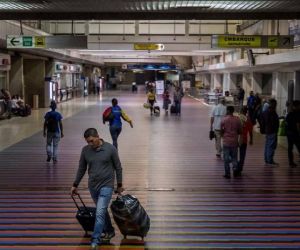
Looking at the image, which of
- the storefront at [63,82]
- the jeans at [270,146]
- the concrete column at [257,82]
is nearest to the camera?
the jeans at [270,146]

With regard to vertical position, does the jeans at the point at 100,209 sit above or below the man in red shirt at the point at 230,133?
below

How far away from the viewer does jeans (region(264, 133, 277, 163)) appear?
1277 cm

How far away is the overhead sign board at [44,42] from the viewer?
18.6 m

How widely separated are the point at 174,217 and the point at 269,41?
11.3 metres

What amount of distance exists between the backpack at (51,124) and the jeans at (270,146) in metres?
5.12

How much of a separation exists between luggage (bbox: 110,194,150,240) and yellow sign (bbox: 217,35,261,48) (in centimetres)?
1248

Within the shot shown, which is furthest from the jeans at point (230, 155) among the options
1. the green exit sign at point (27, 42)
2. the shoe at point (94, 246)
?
the green exit sign at point (27, 42)

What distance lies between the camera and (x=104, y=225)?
22.7 feet

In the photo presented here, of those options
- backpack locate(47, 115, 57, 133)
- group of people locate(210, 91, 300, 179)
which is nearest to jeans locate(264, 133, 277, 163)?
group of people locate(210, 91, 300, 179)

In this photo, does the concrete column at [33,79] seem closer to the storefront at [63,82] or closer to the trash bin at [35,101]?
the trash bin at [35,101]

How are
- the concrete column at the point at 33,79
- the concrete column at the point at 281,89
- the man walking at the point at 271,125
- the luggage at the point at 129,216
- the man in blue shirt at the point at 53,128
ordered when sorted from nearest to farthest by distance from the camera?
1. the luggage at the point at 129,216
2. the man walking at the point at 271,125
3. the man in blue shirt at the point at 53,128
4. the concrete column at the point at 281,89
5. the concrete column at the point at 33,79

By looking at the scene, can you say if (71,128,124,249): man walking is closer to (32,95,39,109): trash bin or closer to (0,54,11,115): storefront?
(0,54,11,115): storefront

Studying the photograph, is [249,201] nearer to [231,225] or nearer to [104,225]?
[231,225]

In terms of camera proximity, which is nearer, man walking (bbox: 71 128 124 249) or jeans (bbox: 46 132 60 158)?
man walking (bbox: 71 128 124 249)
